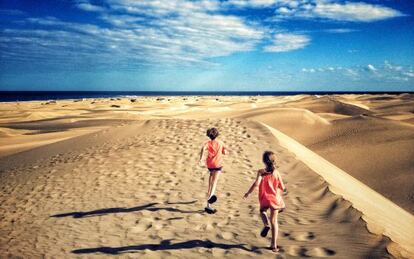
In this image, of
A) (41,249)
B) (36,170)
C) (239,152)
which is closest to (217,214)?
(41,249)

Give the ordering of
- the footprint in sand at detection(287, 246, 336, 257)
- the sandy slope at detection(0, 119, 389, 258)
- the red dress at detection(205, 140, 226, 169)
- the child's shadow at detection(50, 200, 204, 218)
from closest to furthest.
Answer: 1. the footprint in sand at detection(287, 246, 336, 257)
2. the sandy slope at detection(0, 119, 389, 258)
3. the red dress at detection(205, 140, 226, 169)
4. the child's shadow at detection(50, 200, 204, 218)

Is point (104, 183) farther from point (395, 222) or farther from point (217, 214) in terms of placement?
point (395, 222)

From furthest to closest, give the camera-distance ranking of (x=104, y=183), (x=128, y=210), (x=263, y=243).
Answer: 1. (x=104, y=183)
2. (x=128, y=210)
3. (x=263, y=243)

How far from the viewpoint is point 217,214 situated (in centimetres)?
756

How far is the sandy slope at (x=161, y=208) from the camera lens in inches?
239

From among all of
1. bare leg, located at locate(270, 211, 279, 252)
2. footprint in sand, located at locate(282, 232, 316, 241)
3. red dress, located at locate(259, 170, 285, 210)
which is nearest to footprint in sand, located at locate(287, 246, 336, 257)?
bare leg, located at locate(270, 211, 279, 252)

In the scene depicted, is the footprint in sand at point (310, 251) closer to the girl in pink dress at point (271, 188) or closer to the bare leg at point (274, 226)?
the bare leg at point (274, 226)

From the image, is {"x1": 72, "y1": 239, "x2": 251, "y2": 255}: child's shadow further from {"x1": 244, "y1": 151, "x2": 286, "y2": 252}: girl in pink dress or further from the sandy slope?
{"x1": 244, "y1": 151, "x2": 286, "y2": 252}: girl in pink dress

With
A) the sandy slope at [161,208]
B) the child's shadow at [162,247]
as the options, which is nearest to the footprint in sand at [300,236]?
the sandy slope at [161,208]

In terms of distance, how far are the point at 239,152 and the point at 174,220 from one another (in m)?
5.01

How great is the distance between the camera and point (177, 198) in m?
8.53

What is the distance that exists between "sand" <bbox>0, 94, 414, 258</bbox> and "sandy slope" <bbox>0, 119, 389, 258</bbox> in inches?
1.2

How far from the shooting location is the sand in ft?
20.0

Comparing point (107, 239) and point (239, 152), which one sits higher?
point (239, 152)
